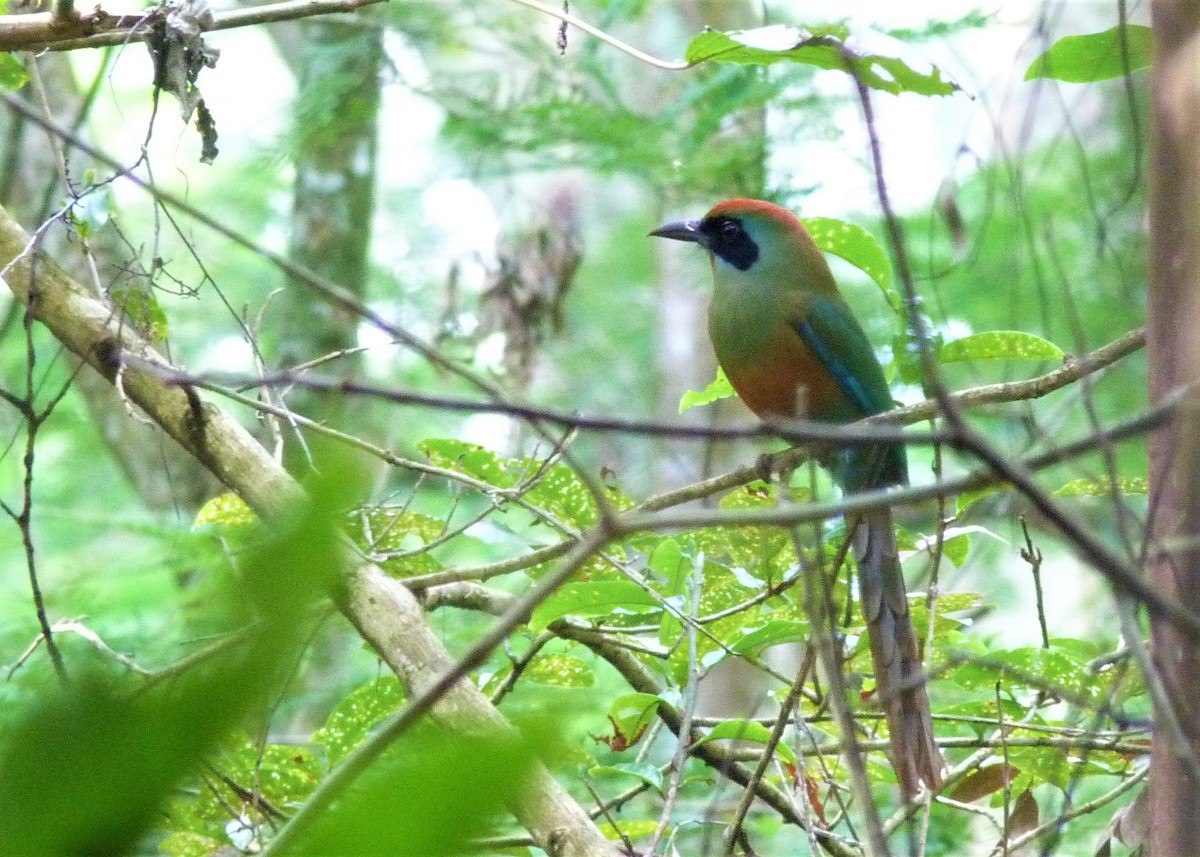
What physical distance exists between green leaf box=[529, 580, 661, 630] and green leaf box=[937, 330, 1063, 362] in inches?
29.5

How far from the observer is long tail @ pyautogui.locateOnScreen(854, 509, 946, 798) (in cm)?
238

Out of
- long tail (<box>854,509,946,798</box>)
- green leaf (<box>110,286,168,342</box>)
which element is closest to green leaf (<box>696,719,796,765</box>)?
long tail (<box>854,509,946,798</box>)

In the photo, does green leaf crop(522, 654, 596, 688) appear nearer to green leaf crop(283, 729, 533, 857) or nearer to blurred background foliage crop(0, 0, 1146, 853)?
blurred background foliage crop(0, 0, 1146, 853)

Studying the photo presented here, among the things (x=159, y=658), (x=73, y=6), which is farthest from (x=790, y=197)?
(x=159, y=658)

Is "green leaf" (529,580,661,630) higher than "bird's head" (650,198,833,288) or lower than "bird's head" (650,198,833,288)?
lower

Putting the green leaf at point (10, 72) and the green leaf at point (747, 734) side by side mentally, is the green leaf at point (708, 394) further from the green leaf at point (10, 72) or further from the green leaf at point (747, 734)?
the green leaf at point (10, 72)

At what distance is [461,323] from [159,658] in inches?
166

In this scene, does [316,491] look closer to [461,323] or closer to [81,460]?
[461,323]

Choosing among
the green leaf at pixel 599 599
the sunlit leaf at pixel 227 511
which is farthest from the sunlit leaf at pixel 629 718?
the sunlit leaf at pixel 227 511

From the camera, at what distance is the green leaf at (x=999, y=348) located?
8.03 feet

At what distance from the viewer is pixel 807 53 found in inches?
89.0

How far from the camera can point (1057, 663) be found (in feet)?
7.54

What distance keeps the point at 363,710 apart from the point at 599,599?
536mm

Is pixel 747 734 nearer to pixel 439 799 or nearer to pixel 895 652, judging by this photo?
pixel 895 652
